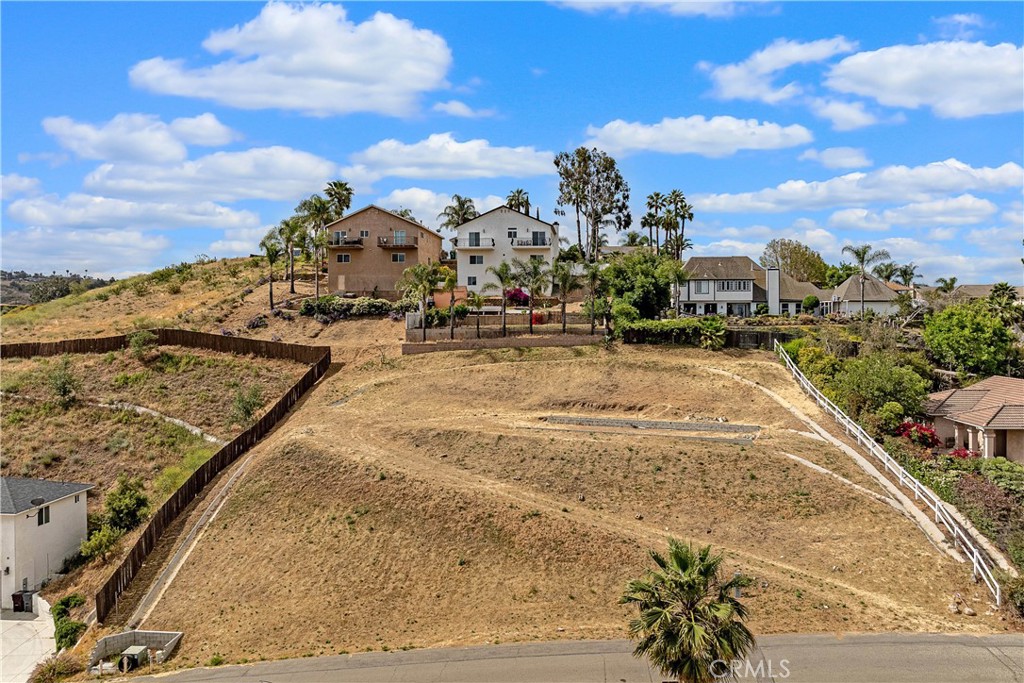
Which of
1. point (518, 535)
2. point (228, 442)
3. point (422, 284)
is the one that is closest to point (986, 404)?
point (518, 535)

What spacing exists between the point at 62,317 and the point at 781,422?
7019cm

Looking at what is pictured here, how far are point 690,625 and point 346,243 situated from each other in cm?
6311

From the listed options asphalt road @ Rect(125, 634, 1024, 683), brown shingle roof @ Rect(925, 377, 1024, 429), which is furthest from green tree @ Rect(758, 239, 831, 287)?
asphalt road @ Rect(125, 634, 1024, 683)

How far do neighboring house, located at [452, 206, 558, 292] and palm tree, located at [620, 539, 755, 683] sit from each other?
5854 cm

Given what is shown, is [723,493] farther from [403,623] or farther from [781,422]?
[403,623]

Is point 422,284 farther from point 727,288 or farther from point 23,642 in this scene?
point 727,288

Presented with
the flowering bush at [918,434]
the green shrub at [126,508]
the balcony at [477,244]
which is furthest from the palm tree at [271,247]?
the flowering bush at [918,434]

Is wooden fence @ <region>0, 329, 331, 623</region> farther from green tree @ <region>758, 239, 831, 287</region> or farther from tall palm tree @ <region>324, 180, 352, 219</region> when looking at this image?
green tree @ <region>758, 239, 831, 287</region>

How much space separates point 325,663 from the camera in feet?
78.2

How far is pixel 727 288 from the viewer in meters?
76.4

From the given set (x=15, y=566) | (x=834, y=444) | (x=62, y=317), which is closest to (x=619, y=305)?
(x=834, y=444)

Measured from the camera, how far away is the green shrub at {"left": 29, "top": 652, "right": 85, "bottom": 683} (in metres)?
25.3

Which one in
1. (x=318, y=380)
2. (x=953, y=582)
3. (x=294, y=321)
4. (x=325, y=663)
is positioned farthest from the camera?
(x=294, y=321)

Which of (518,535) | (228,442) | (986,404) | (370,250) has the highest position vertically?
(370,250)
